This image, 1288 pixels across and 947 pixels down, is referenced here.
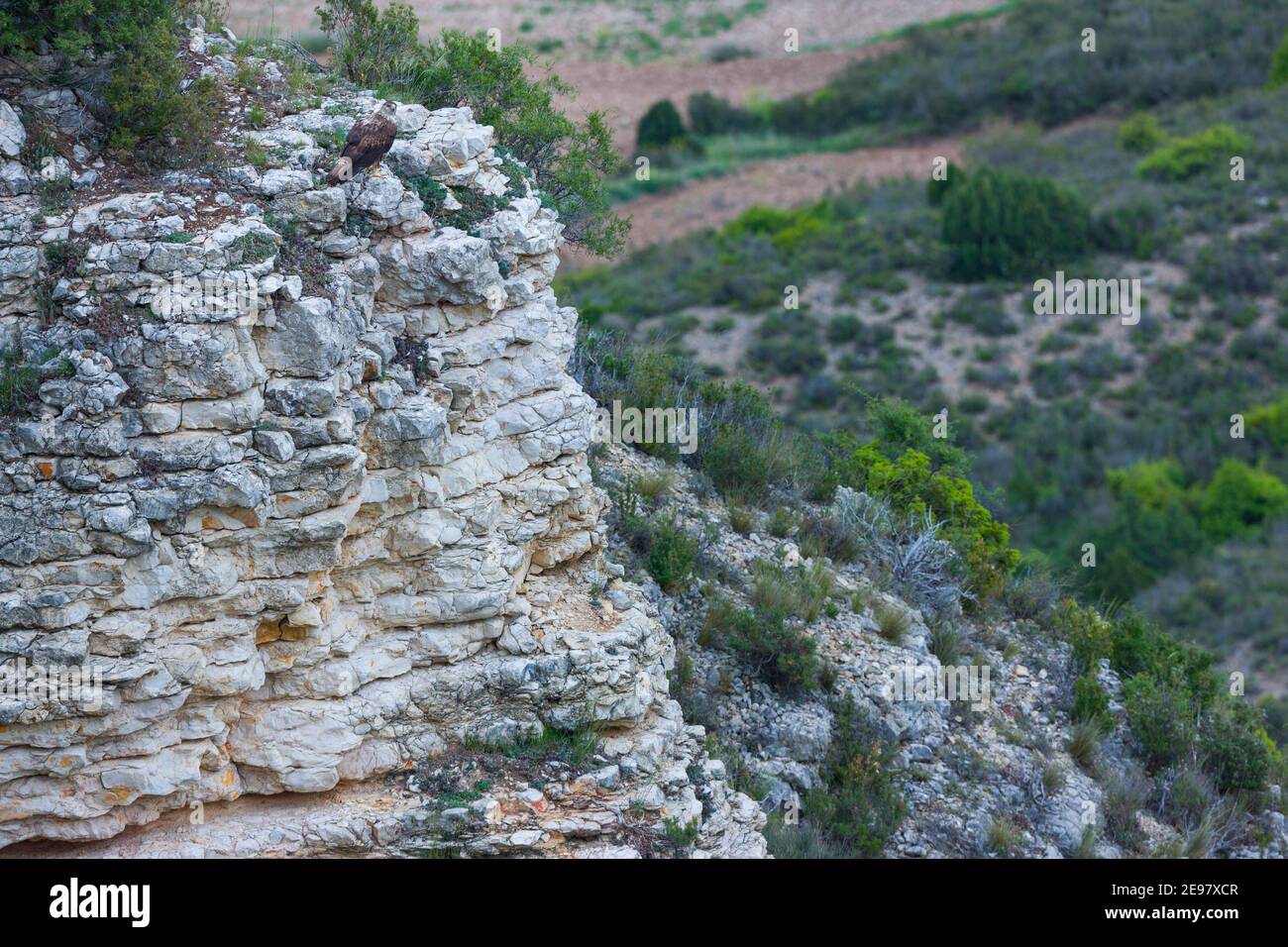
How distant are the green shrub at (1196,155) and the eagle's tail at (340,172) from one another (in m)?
31.8

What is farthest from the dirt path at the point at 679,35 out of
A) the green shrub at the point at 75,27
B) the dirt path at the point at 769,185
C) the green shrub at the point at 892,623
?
the green shrub at the point at 75,27

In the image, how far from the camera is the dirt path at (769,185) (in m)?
40.2

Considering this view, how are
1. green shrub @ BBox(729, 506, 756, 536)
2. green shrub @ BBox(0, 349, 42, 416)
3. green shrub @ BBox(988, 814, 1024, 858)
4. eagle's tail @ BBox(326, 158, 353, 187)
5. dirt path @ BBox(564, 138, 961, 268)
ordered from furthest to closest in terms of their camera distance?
dirt path @ BBox(564, 138, 961, 268) → green shrub @ BBox(729, 506, 756, 536) → green shrub @ BBox(988, 814, 1024, 858) → eagle's tail @ BBox(326, 158, 353, 187) → green shrub @ BBox(0, 349, 42, 416)

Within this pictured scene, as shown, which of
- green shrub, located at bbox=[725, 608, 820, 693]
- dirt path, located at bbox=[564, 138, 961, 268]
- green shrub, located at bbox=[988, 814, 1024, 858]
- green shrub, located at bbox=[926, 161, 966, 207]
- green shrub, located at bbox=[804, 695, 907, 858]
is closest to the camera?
green shrub, located at bbox=[804, 695, 907, 858]

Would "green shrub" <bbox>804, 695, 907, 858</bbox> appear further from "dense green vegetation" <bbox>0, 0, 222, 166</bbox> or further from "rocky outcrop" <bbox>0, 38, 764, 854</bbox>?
"dense green vegetation" <bbox>0, 0, 222, 166</bbox>

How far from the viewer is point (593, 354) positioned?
13102 millimetres

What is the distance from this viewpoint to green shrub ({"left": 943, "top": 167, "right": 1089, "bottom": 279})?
31.7 meters

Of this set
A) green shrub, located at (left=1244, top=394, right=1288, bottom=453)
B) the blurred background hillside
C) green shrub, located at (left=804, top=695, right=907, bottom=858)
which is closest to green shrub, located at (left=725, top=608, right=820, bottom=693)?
green shrub, located at (left=804, top=695, right=907, bottom=858)

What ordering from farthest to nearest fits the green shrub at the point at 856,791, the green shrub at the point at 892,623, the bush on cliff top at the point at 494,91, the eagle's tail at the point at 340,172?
the green shrub at the point at 892,623, the bush on cliff top at the point at 494,91, the green shrub at the point at 856,791, the eagle's tail at the point at 340,172

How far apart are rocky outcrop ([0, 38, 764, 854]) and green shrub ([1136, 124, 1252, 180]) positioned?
30545 mm

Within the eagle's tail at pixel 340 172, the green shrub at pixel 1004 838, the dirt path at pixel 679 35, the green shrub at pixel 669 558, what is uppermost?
the dirt path at pixel 679 35

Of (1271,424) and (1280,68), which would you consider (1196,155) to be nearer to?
(1280,68)

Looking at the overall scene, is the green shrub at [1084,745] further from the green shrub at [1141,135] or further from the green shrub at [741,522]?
the green shrub at [1141,135]
